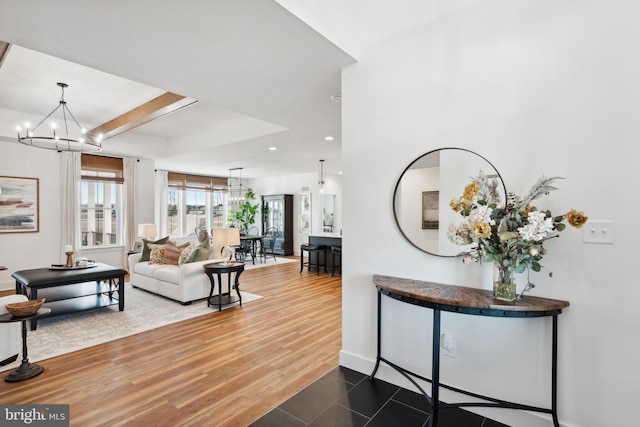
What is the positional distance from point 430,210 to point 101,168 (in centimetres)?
719

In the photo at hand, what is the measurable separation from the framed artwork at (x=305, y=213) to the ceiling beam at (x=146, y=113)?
5.82 meters

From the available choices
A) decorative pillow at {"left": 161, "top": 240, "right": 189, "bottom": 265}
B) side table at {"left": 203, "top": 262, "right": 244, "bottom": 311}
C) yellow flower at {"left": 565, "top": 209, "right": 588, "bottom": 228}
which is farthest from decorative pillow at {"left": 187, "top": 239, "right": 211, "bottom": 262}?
yellow flower at {"left": 565, "top": 209, "right": 588, "bottom": 228}

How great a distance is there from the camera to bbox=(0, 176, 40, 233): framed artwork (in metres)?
5.44

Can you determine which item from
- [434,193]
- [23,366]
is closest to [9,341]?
[23,366]

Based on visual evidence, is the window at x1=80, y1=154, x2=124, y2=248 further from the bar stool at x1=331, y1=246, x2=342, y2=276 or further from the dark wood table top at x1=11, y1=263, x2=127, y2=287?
the bar stool at x1=331, y1=246, x2=342, y2=276

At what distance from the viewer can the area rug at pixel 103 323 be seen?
10.2 feet

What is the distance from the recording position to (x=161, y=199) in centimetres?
941

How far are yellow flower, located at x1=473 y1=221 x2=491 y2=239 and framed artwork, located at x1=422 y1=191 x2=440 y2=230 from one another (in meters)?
0.51

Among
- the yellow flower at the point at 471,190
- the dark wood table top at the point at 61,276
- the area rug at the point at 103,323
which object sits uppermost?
the yellow flower at the point at 471,190

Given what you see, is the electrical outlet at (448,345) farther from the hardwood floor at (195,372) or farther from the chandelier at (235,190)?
the chandelier at (235,190)

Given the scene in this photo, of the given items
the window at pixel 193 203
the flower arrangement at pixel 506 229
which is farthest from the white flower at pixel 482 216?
the window at pixel 193 203

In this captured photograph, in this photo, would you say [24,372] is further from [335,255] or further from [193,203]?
[193,203]

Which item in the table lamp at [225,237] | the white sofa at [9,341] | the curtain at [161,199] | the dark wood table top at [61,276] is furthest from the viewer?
the curtain at [161,199]

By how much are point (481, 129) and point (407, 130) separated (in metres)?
0.52
